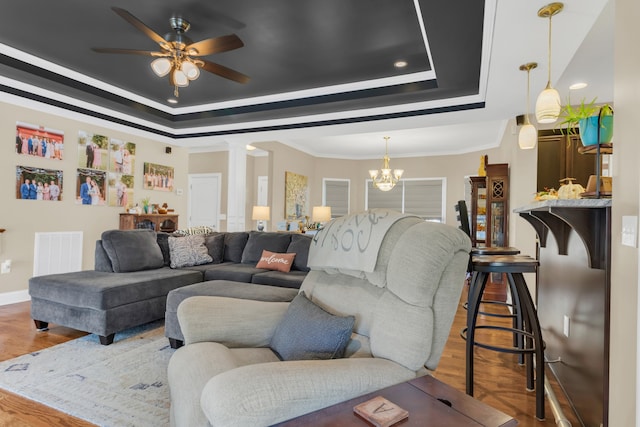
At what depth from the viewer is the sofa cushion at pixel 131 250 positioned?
12.0ft

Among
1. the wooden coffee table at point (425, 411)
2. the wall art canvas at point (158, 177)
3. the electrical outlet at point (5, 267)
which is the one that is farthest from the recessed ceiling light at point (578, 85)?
the electrical outlet at point (5, 267)

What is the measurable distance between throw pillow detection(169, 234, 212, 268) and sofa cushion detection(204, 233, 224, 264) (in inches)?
3.7

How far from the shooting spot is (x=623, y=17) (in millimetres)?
1405

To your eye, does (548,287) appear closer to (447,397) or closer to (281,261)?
(447,397)

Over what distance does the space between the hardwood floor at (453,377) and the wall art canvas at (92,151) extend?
2.10m

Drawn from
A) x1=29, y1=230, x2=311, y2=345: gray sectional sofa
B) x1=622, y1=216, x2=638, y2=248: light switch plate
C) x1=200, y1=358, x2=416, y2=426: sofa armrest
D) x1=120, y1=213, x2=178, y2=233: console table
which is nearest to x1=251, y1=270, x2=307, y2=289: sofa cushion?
x1=29, y1=230, x2=311, y2=345: gray sectional sofa

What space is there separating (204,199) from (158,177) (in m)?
2.21

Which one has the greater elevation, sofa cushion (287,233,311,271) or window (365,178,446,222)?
window (365,178,446,222)

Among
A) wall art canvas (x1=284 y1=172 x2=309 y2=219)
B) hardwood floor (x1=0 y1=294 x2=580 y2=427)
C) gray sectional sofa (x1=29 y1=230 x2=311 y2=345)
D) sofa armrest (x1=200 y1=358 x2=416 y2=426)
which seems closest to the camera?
sofa armrest (x1=200 y1=358 x2=416 y2=426)

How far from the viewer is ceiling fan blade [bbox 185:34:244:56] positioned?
2850 millimetres

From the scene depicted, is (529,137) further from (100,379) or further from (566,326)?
(100,379)

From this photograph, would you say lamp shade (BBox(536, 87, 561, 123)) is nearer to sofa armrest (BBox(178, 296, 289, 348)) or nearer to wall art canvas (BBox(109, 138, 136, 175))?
sofa armrest (BBox(178, 296, 289, 348))

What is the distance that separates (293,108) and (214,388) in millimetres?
4395

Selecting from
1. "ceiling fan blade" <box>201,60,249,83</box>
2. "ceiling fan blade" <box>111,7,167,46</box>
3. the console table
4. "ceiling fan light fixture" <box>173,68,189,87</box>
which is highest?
"ceiling fan blade" <box>111,7,167,46</box>
